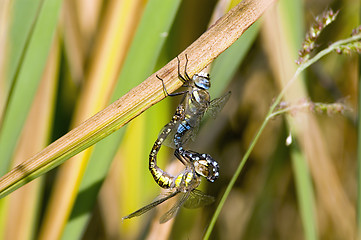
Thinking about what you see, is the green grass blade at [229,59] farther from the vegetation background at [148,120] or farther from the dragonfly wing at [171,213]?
the dragonfly wing at [171,213]

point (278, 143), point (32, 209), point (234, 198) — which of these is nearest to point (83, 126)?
point (32, 209)

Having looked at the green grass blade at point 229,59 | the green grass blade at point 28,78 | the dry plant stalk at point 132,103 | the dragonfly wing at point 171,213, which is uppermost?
the green grass blade at point 28,78

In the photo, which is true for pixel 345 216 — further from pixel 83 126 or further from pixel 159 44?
pixel 83 126

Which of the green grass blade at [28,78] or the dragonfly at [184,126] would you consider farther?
the dragonfly at [184,126]

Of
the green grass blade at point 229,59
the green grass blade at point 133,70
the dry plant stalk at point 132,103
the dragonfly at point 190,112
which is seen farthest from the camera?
the dragonfly at point 190,112

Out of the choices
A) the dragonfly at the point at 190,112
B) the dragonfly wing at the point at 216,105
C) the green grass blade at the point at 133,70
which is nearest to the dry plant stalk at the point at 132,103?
the green grass blade at the point at 133,70

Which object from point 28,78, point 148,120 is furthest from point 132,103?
point 148,120

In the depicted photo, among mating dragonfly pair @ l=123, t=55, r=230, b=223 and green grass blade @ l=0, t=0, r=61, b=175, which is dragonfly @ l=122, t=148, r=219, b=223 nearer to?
mating dragonfly pair @ l=123, t=55, r=230, b=223
